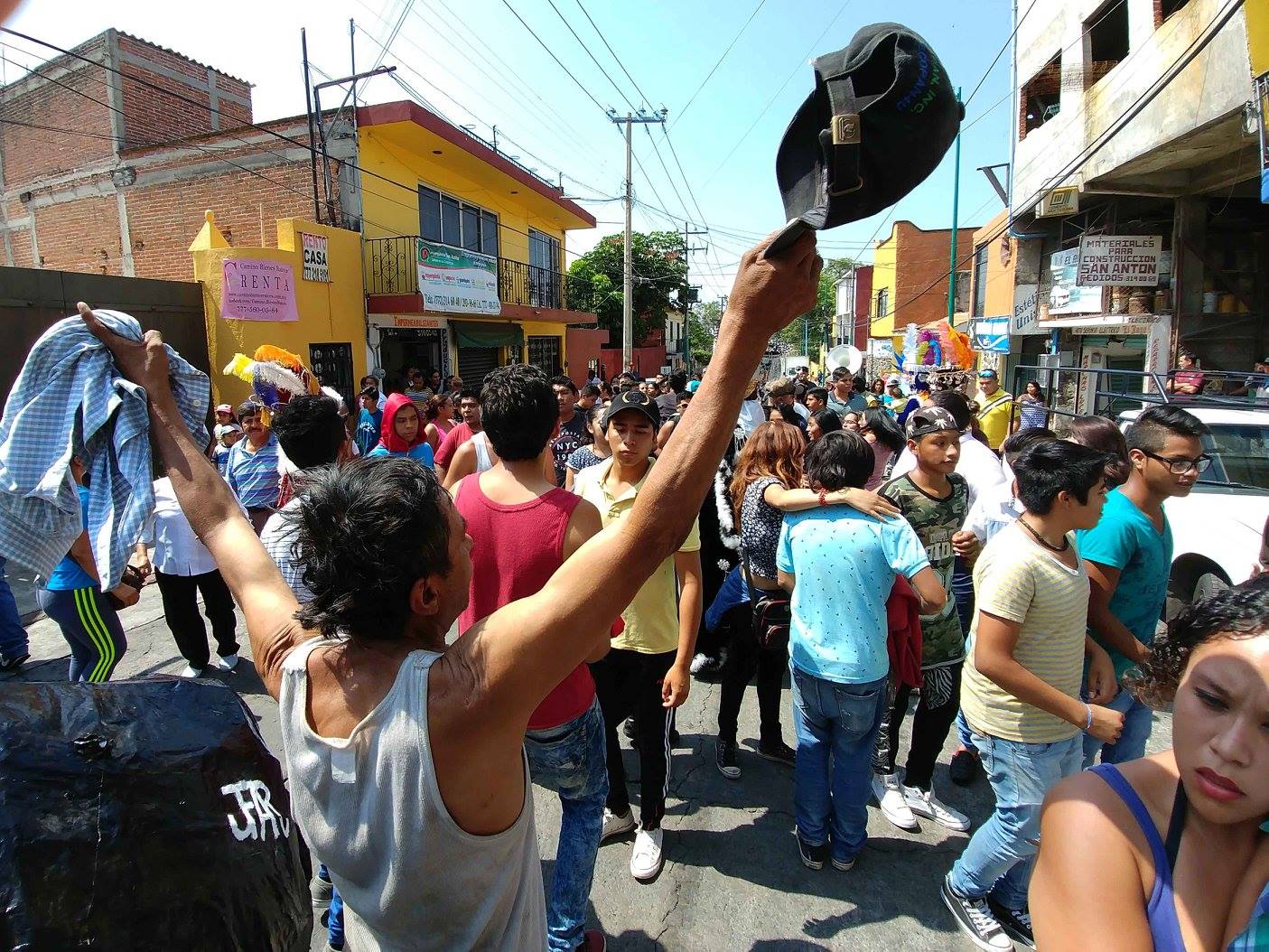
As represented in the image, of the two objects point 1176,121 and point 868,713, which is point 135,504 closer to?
point 868,713

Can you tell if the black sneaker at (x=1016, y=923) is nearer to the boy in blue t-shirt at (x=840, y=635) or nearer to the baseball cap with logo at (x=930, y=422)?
the boy in blue t-shirt at (x=840, y=635)

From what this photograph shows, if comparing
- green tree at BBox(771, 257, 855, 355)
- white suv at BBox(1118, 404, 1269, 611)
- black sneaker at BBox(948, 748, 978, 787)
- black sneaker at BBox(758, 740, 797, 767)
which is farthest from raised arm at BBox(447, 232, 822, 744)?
green tree at BBox(771, 257, 855, 355)

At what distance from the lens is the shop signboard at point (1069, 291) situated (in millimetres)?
12805

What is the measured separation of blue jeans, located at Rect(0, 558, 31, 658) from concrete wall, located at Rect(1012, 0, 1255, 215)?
12.0m

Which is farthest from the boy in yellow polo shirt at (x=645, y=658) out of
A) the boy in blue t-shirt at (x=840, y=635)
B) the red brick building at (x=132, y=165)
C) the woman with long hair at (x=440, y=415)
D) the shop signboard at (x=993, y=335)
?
the shop signboard at (x=993, y=335)

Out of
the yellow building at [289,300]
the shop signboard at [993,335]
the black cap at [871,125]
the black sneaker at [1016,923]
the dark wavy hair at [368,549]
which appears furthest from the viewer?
the shop signboard at [993,335]

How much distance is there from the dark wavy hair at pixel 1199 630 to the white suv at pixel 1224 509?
12.6ft

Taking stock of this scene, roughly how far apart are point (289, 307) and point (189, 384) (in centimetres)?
1085

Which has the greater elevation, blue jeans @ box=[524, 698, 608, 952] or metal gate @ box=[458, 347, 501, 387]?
metal gate @ box=[458, 347, 501, 387]

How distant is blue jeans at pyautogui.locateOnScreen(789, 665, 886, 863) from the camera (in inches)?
106

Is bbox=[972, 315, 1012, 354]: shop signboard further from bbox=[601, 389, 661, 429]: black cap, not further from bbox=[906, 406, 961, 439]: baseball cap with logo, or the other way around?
bbox=[601, 389, 661, 429]: black cap

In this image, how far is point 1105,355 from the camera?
46.3ft

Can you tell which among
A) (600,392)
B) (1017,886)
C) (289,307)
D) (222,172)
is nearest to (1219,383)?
(600,392)

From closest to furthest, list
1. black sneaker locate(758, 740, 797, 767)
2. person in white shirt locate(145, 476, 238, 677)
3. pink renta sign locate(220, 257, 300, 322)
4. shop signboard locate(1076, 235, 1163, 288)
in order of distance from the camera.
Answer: black sneaker locate(758, 740, 797, 767) → person in white shirt locate(145, 476, 238, 677) → pink renta sign locate(220, 257, 300, 322) → shop signboard locate(1076, 235, 1163, 288)
